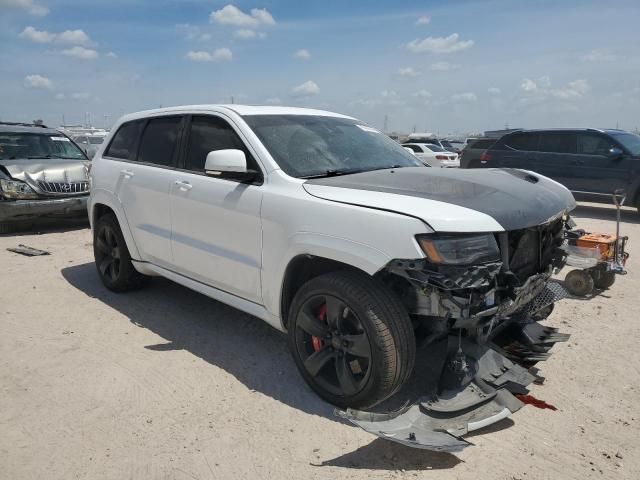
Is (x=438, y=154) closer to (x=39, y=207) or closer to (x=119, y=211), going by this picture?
(x=39, y=207)

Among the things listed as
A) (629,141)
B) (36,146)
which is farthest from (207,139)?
(629,141)

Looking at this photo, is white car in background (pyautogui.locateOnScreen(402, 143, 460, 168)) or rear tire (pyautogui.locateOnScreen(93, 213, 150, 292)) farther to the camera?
white car in background (pyautogui.locateOnScreen(402, 143, 460, 168))

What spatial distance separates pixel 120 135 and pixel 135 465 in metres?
3.63

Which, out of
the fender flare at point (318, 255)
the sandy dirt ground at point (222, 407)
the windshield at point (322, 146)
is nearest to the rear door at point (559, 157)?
the sandy dirt ground at point (222, 407)

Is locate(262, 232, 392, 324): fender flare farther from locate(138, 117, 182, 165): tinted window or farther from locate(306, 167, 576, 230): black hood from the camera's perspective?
locate(138, 117, 182, 165): tinted window

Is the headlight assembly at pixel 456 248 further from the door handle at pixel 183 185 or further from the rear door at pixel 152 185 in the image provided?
the rear door at pixel 152 185

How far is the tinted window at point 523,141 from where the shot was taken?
12.3 metres

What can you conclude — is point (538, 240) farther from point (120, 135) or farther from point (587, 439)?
point (120, 135)

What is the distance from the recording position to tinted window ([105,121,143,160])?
205 inches

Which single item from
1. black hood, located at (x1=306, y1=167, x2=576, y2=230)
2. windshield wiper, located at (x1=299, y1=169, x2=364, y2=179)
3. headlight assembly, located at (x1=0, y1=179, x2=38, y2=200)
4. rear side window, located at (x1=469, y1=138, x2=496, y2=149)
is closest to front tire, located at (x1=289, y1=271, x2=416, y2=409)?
black hood, located at (x1=306, y1=167, x2=576, y2=230)

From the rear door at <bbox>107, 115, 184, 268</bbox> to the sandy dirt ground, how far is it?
741 millimetres

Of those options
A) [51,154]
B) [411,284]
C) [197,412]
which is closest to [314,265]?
[411,284]

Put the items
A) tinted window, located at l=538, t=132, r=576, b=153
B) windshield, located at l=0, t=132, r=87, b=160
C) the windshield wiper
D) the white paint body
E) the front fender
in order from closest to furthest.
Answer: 1. the white paint body
2. the windshield wiper
3. the front fender
4. windshield, located at l=0, t=132, r=87, b=160
5. tinted window, located at l=538, t=132, r=576, b=153

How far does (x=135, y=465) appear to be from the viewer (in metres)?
2.84
